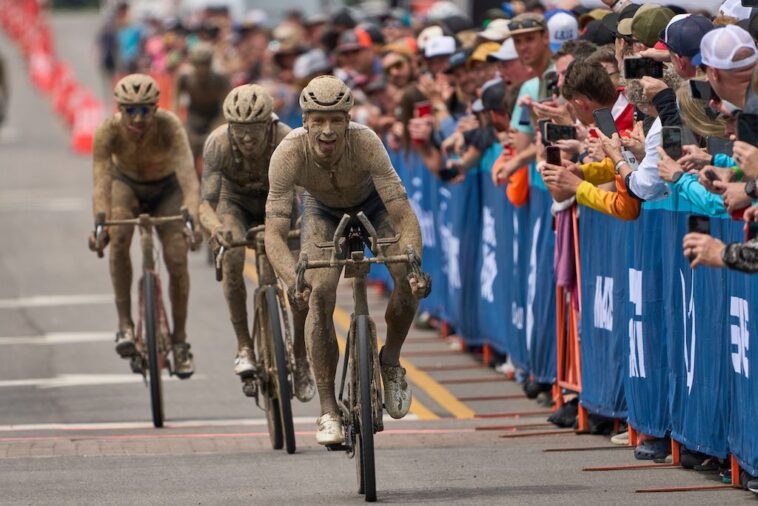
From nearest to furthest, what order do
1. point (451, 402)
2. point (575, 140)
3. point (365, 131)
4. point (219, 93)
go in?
point (365, 131)
point (575, 140)
point (451, 402)
point (219, 93)

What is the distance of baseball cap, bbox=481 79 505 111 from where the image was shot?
44.6 ft

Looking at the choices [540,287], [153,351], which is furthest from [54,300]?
[540,287]

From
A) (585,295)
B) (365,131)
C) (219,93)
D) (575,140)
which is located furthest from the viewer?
(219,93)

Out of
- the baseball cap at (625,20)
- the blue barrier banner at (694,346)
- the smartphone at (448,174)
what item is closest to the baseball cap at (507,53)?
the smartphone at (448,174)

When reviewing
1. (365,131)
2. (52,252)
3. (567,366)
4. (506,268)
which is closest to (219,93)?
(52,252)

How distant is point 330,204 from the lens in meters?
9.82

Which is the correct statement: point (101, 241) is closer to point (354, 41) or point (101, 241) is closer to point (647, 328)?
point (647, 328)

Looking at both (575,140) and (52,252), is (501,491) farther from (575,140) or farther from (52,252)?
(52,252)

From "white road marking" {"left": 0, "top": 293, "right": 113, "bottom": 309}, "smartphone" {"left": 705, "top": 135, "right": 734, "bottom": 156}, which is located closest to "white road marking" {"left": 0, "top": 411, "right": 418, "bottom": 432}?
"smartphone" {"left": 705, "top": 135, "right": 734, "bottom": 156}

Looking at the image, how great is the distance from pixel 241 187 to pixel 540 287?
241 cm

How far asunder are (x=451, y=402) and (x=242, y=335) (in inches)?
92.1

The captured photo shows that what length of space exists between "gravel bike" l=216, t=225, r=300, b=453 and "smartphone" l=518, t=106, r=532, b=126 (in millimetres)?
2248

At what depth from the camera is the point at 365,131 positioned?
9578mm

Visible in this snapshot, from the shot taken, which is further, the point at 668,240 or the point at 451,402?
the point at 451,402
